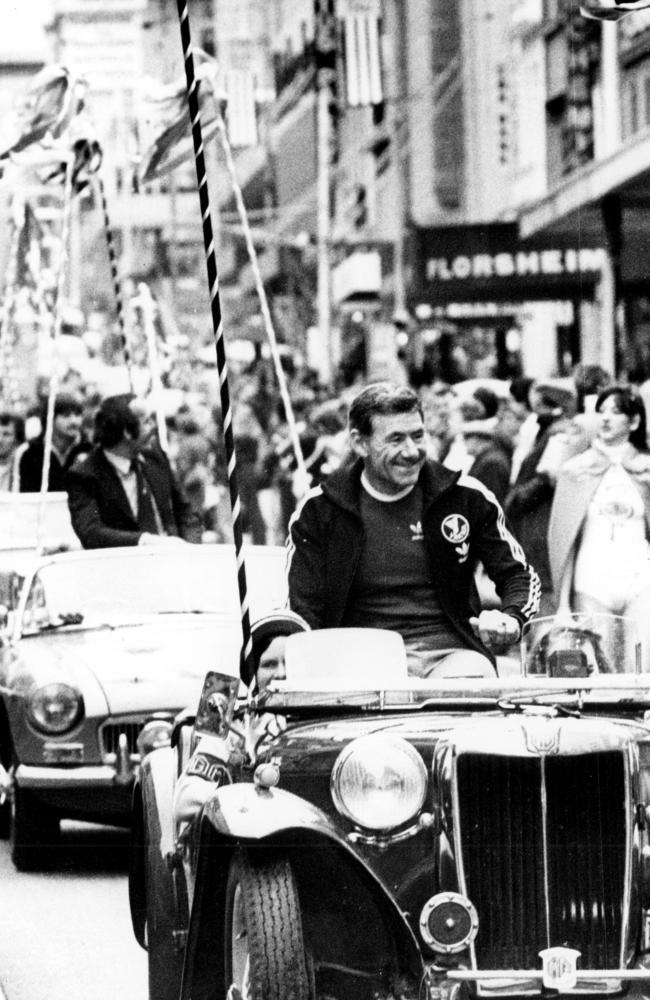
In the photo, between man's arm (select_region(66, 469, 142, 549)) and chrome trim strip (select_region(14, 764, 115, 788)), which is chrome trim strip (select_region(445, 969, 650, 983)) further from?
man's arm (select_region(66, 469, 142, 549))

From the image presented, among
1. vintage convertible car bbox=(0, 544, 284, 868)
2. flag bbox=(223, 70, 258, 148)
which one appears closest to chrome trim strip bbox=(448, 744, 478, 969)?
vintage convertible car bbox=(0, 544, 284, 868)

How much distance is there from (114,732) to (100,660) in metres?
0.40

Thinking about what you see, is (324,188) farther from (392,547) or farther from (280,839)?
(280,839)

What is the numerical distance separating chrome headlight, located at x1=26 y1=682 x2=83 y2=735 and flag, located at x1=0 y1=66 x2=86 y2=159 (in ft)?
28.2

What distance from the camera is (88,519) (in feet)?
44.1

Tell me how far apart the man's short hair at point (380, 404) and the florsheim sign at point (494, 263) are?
64.7 feet

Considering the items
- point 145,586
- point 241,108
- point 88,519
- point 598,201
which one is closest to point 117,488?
point 88,519

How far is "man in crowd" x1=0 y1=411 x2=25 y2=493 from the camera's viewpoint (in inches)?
739

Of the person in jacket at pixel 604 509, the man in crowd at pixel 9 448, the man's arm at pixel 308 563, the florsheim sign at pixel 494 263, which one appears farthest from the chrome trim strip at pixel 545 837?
the florsheim sign at pixel 494 263

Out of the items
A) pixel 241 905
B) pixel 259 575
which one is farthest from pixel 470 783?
pixel 259 575

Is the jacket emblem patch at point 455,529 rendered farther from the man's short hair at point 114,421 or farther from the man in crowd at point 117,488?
the man's short hair at point 114,421

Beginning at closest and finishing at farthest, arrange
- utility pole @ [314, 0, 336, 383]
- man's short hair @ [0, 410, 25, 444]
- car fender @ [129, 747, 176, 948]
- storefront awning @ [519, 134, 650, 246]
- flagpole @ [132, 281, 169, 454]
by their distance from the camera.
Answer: car fender @ [129, 747, 176, 948] → flagpole @ [132, 281, 169, 454] → storefront awning @ [519, 134, 650, 246] → man's short hair @ [0, 410, 25, 444] → utility pole @ [314, 0, 336, 383]

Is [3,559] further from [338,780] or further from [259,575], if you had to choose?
[338,780]

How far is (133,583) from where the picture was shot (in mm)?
11375
